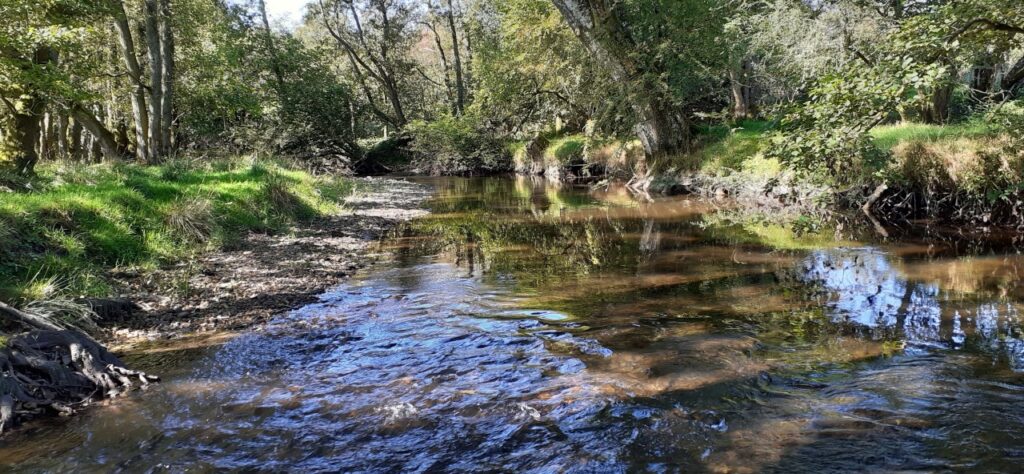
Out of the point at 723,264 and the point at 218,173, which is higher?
the point at 218,173

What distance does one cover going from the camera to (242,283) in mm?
7445

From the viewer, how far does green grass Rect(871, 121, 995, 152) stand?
35.4 ft

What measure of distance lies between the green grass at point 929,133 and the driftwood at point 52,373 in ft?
38.3

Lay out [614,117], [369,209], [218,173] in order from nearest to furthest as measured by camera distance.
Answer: [218,173] → [369,209] → [614,117]

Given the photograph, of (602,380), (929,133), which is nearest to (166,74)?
(602,380)

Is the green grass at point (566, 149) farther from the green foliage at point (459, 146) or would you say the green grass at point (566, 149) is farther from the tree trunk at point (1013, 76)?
the tree trunk at point (1013, 76)

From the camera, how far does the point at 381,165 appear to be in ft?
113

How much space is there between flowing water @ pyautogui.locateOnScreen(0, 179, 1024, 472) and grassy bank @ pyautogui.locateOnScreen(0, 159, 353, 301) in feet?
6.65

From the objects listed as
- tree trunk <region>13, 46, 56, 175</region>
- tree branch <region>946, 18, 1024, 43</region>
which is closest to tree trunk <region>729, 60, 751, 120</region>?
tree branch <region>946, 18, 1024, 43</region>

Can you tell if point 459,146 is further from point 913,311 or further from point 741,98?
point 913,311

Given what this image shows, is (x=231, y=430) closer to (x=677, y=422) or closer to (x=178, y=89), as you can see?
(x=677, y=422)

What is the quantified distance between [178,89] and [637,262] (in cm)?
1834

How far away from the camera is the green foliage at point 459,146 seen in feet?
101

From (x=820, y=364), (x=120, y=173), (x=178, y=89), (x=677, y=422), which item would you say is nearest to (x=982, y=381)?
(x=820, y=364)
